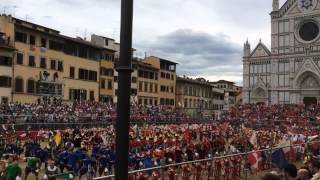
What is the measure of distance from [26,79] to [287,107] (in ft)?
122

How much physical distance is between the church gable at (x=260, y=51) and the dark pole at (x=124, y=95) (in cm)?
7787

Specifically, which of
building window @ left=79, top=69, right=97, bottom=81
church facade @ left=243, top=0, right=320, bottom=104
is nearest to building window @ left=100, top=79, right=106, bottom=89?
building window @ left=79, top=69, right=97, bottom=81

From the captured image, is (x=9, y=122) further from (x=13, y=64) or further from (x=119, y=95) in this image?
(x=119, y=95)

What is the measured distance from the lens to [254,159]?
21.6m

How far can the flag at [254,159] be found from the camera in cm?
2125

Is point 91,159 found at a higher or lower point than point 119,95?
lower

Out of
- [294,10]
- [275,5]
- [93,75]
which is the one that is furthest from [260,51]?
[93,75]

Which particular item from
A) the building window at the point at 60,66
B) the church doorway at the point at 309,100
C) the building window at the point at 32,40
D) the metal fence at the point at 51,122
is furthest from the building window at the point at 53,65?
the church doorway at the point at 309,100

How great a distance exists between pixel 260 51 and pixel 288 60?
572cm

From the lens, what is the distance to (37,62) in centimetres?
5369

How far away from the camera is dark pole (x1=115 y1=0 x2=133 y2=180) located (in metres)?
4.87

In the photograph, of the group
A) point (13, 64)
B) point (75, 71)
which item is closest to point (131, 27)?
point (13, 64)

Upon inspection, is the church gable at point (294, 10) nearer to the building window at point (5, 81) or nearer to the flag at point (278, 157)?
the building window at point (5, 81)

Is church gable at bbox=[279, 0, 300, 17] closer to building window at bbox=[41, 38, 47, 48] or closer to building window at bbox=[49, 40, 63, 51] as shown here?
building window at bbox=[49, 40, 63, 51]
